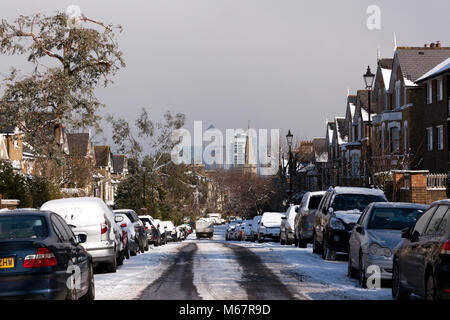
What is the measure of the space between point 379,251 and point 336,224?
18.7ft

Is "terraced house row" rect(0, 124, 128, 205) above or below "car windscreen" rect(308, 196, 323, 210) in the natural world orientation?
above

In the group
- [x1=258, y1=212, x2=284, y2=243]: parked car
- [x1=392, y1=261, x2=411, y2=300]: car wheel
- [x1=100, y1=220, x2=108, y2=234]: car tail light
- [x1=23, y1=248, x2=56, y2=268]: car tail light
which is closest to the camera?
[x1=23, y1=248, x2=56, y2=268]: car tail light

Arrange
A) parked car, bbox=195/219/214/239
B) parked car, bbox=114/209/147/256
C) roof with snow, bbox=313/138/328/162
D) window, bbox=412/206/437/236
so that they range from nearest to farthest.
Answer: window, bbox=412/206/437/236 → parked car, bbox=114/209/147/256 → roof with snow, bbox=313/138/328/162 → parked car, bbox=195/219/214/239

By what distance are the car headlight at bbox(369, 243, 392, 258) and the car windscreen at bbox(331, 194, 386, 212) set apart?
22.6 ft

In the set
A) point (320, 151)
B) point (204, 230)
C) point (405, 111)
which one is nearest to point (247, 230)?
point (405, 111)

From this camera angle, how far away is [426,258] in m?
10.2

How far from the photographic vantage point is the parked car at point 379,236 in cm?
1416

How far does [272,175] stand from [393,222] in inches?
3656

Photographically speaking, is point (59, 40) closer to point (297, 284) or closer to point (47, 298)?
point (297, 284)

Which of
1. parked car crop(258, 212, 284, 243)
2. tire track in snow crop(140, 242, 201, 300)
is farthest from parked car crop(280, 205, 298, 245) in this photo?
tire track in snow crop(140, 242, 201, 300)

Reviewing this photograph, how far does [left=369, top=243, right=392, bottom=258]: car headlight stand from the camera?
46.4 feet

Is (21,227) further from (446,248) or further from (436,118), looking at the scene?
(436,118)

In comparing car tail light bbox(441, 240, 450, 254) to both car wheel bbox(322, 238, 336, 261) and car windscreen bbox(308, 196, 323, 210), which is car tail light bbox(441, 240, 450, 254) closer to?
car wheel bbox(322, 238, 336, 261)
